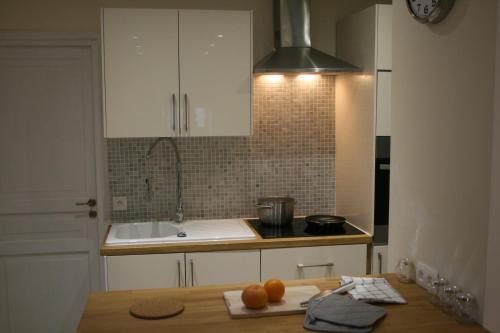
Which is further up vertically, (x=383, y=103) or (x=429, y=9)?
(x=429, y=9)

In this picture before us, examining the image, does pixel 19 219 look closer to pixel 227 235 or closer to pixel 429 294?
pixel 227 235

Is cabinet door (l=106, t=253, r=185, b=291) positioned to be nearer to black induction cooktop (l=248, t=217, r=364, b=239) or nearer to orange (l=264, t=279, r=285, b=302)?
black induction cooktop (l=248, t=217, r=364, b=239)

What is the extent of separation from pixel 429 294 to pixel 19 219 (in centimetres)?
267

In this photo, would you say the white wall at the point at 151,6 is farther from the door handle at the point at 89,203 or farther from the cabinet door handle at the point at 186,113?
the door handle at the point at 89,203

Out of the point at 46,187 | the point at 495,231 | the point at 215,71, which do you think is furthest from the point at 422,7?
the point at 46,187

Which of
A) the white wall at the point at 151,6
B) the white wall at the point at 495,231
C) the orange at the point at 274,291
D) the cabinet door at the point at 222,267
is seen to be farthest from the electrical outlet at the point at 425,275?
the white wall at the point at 151,6

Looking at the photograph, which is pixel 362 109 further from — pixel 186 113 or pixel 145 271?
pixel 145 271

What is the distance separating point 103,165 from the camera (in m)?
3.47

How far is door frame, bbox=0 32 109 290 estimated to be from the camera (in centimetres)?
333

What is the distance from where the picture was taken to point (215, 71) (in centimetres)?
313

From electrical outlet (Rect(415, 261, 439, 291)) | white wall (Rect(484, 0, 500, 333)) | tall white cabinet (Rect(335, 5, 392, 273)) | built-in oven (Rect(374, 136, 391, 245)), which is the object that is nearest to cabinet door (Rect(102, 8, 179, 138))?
tall white cabinet (Rect(335, 5, 392, 273))

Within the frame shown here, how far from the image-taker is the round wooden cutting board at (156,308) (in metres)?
1.75

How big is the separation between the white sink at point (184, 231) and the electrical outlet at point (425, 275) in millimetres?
1241

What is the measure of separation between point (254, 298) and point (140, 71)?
1754 mm
